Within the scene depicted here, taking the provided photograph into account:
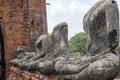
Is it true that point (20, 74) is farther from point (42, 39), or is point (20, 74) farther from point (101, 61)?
point (101, 61)

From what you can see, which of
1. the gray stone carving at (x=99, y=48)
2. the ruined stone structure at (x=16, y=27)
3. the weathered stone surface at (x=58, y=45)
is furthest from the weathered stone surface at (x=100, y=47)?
the ruined stone structure at (x=16, y=27)

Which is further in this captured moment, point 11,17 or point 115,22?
point 11,17

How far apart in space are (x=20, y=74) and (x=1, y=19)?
3.50 metres

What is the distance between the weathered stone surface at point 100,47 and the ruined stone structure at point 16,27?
23.3ft

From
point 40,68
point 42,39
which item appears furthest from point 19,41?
point 40,68

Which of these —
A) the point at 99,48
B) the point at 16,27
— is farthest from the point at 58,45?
the point at 16,27

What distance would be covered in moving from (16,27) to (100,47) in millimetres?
7584

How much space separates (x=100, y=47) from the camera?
350cm

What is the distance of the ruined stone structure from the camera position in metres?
10.8

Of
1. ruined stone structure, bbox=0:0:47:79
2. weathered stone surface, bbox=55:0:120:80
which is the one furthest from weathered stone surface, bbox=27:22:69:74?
ruined stone structure, bbox=0:0:47:79

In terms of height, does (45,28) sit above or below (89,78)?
below

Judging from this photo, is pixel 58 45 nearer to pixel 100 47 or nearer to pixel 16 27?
pixel 100 47

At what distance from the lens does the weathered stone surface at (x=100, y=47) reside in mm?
3152

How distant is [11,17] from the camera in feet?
35.7
